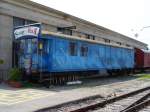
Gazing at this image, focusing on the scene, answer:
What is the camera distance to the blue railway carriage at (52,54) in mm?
19469

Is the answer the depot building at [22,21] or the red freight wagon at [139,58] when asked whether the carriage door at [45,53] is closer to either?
the depot building at [22,21]

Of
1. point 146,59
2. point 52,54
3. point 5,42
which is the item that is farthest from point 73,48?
point 146,59

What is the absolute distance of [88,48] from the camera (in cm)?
2481

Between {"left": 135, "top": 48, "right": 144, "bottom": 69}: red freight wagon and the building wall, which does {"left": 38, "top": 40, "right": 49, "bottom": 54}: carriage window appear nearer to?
the building wall

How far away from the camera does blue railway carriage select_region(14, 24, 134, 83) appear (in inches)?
766

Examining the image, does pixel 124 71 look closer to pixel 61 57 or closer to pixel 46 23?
pixel 46 23

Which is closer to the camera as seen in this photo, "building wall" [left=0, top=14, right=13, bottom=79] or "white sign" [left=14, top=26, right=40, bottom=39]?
"white sign" [left=14, top=26, right=40, bottom=39]

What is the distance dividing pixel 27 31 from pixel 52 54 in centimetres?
201

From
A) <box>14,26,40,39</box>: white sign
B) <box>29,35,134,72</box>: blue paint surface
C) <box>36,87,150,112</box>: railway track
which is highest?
<box>14,26,40,39</box>: white sign

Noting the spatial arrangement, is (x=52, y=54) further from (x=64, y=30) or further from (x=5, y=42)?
(x=64, y=30)

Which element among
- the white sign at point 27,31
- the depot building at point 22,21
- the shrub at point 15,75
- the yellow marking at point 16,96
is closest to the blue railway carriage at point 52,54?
the white sign at point 27,31

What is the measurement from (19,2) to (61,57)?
5.60m

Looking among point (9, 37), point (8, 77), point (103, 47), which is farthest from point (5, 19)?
point (103, 47)

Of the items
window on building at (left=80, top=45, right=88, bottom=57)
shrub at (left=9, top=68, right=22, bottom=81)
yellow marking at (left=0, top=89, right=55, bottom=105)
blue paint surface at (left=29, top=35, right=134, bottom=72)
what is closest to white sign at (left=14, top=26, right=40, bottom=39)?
blue paint surface at (left=29, top=35, right=134, bottom=72)
